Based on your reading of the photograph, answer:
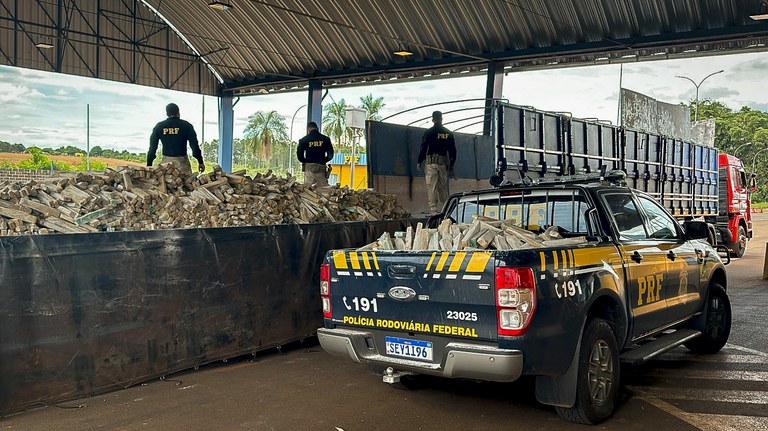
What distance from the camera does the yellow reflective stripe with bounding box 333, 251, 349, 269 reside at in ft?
19.2

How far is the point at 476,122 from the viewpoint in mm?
17812

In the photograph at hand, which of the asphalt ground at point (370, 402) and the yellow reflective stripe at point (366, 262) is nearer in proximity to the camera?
the asphalt ground at point (370, 402)

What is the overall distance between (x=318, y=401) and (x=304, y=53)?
2127 cm

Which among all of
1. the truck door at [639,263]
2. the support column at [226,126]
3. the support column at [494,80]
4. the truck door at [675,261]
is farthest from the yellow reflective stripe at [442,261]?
the support column at [226,126]

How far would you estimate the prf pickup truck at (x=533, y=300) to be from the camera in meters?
4.93

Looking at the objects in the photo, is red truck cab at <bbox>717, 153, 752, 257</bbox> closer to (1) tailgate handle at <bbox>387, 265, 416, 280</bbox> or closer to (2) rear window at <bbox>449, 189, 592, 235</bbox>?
(2) rear window at <bbox>449, 189, 592, 235</bbox>

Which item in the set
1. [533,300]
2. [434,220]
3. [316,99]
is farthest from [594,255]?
[316,99]

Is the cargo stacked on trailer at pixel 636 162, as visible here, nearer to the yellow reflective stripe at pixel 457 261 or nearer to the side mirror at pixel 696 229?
the side mirror at pixel 696 229

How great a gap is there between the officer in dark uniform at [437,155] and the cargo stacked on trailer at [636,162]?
127 centimetres

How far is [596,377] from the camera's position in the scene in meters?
5.51

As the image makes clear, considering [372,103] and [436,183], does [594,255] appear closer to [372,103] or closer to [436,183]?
[436,183]

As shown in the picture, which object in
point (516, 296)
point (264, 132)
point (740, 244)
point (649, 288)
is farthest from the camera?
point (264, 132)

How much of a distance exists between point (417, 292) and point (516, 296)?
0.82 meters

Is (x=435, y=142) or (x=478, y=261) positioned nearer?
(x=478, y=261)
